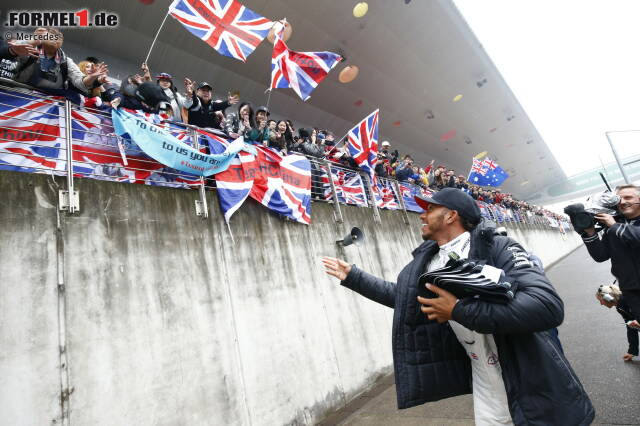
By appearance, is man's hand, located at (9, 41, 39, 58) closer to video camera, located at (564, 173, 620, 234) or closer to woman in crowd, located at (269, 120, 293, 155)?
woman in crowd, located at (269, 120, 293, 155)

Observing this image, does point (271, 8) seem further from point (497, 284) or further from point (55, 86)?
point (497, 284)

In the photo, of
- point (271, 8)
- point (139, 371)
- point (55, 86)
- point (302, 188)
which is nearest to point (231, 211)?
point (302, 188)

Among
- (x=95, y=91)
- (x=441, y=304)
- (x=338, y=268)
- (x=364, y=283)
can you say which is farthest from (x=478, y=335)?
(x=95, y=91)

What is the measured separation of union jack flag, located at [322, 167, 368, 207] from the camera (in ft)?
23.4

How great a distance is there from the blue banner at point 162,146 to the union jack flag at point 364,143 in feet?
13.6

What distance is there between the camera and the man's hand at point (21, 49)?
11.3 ft

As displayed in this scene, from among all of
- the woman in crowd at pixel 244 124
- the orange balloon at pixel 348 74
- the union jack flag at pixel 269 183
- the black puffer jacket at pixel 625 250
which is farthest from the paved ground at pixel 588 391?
the orange balloon at pixel 348 74

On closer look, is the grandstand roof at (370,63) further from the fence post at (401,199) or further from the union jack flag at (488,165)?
the fence post at (401,199)

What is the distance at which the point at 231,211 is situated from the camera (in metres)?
4.52

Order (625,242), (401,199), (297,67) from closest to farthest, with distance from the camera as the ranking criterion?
A: (625,242) < (297,67) < (401,199)

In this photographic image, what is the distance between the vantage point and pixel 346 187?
7.63 meters

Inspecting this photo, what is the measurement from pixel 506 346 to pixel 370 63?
1260 cm

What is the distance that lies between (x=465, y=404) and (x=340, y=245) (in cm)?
328

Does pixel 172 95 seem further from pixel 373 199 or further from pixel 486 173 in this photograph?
pixel 486 173
